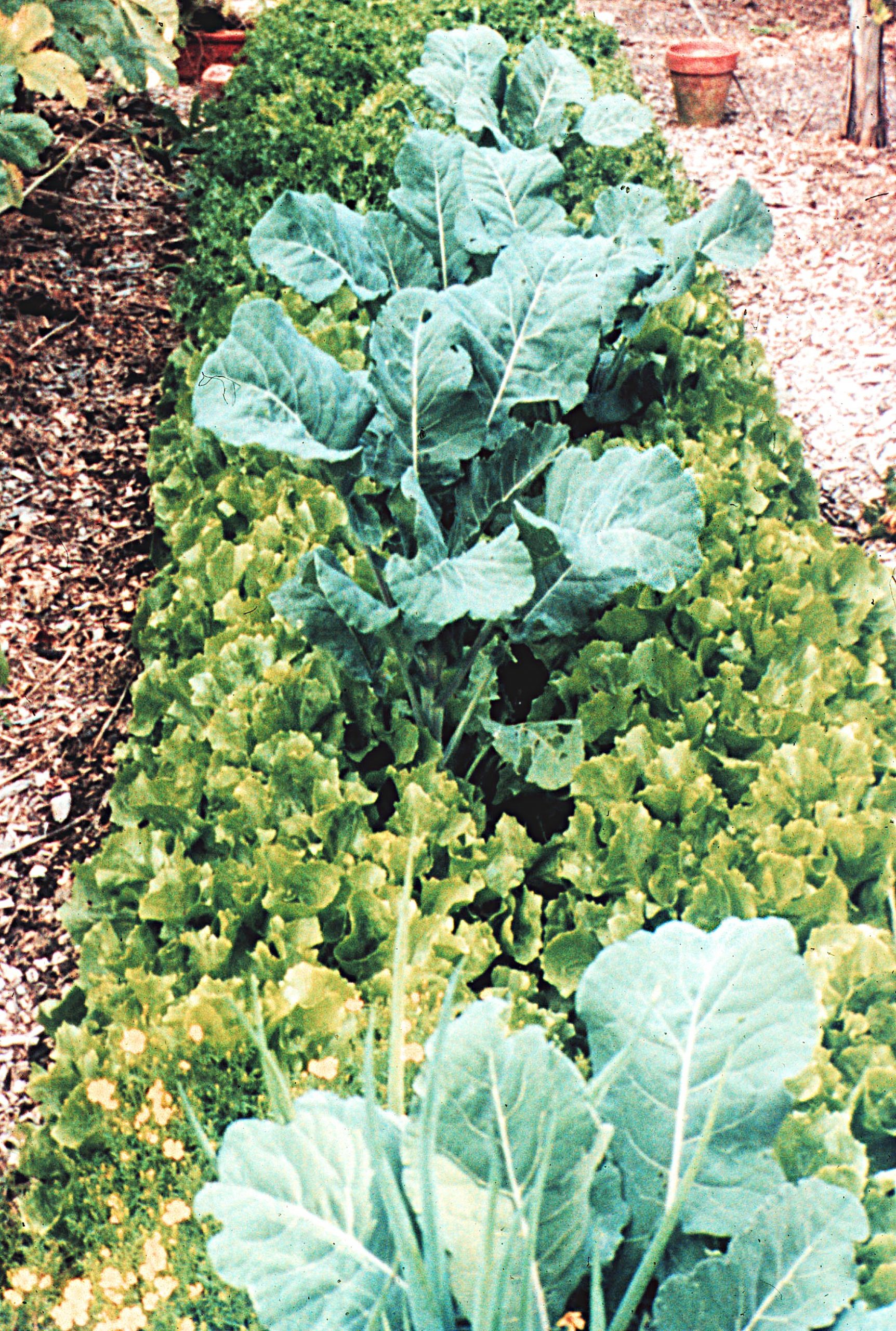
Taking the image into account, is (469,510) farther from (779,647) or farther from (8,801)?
(8,801)

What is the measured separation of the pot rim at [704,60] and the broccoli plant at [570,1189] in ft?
24.8

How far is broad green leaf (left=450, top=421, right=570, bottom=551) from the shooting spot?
2.27m

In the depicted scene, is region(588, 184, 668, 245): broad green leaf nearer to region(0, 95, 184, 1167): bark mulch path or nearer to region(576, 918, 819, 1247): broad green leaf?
Result: region(0, 95, 184, 1167): bark mulch path

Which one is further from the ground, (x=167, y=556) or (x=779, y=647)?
(x=779, y=647)

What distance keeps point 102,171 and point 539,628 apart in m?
4.93

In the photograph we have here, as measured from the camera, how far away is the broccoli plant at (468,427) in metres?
2.04

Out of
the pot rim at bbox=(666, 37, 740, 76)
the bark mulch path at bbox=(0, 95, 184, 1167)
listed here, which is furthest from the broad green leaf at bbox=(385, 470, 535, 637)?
the pot rim at bbox=(666, 37, 740, 76)

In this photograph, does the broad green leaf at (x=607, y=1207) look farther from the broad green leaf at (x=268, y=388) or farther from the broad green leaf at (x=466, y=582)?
the broad green leaf at (x=268, y=388)

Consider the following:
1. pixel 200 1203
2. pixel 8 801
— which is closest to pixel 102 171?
pixel 8 801

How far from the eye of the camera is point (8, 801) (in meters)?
3.08

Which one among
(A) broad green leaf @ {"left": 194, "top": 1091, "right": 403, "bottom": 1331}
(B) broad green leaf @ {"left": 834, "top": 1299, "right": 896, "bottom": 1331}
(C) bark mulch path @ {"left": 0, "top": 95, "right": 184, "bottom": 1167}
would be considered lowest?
(C) bark mulch path @ {"left": 0, "top": 95, "right": 184, "bottom": 1167}

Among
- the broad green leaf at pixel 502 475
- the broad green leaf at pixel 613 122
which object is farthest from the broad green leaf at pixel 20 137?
the broad green leaf at pixel 502 475

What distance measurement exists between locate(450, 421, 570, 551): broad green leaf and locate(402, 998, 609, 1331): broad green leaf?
126 centimetres

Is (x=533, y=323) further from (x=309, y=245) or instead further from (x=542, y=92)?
(x=542, y=92)
